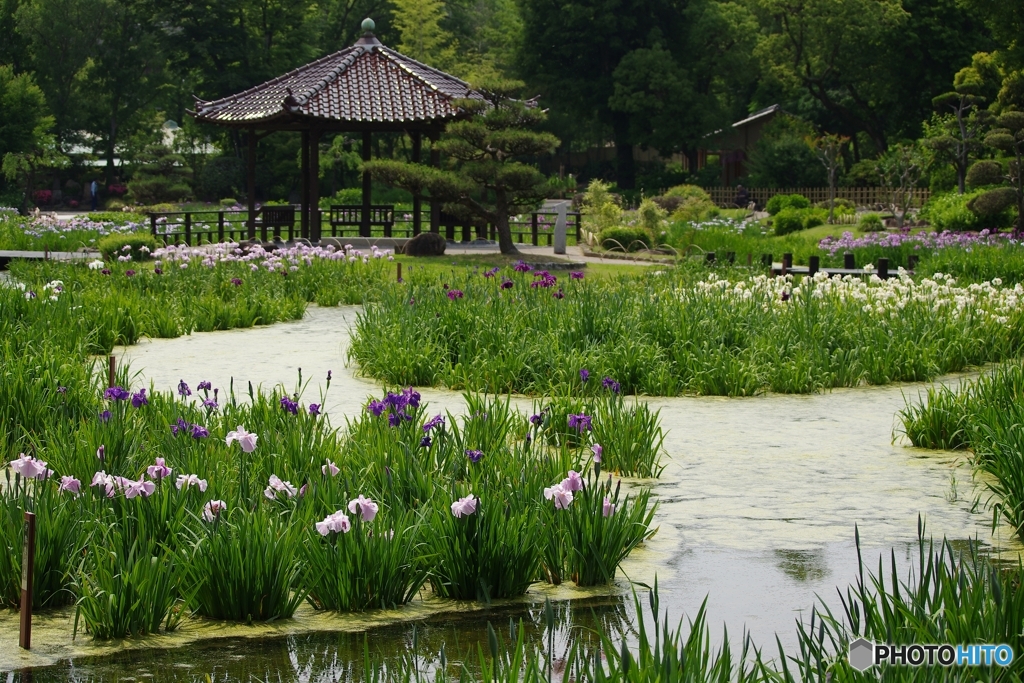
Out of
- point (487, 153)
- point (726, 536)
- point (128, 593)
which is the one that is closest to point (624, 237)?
point (487, 153)

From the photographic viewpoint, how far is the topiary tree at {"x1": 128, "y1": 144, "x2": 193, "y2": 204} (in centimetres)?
5272

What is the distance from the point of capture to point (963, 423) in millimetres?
7270

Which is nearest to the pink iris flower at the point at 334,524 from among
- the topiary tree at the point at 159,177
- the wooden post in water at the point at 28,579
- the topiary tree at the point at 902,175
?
the wooden post in water at the point at 28,579

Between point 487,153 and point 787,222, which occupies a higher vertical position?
point 487,153

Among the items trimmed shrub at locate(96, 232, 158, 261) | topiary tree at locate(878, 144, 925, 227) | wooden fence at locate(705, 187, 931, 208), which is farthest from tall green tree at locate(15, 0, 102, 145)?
trimmed shrub at locate(96, 232, 158, 261)

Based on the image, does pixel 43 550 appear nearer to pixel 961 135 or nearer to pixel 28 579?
pixel 28 579

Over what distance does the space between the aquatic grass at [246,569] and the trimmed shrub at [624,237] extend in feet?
71.7

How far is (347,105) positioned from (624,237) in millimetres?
6744

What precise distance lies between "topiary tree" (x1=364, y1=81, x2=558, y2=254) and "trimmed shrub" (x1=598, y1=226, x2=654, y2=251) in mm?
3710

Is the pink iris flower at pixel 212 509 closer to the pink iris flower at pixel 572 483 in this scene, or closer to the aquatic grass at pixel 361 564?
the aquatic grass at pixel 361 564

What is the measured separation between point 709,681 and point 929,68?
52.3 m

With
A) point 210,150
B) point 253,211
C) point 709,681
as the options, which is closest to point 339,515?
point 709,681

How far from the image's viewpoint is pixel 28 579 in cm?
395

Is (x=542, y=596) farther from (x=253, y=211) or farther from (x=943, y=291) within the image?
(x=253, y=211)
